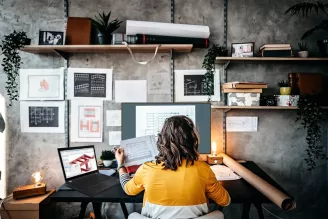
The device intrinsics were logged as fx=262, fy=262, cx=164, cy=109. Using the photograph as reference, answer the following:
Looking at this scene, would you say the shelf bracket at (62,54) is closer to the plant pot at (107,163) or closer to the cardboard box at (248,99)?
the plant pot at (107,163)

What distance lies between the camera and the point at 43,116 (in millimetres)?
2689

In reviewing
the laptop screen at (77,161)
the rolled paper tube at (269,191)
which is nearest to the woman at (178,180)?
the rolled paper tube at (269,191)

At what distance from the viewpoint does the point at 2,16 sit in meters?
2.70

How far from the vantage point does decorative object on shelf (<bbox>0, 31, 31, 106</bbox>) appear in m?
2.37

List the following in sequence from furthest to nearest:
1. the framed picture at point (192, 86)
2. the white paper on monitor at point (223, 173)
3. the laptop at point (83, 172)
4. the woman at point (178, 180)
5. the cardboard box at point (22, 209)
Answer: the framed picture at point (192, 86)
the cardboard box at point (22, 209)
the white paper on monitor at point (223, 173)
the laptop at point (83, 172)
the woman at point (178, 180)

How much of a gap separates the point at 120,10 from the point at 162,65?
707mm

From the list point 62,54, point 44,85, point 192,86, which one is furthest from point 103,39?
point 192,86

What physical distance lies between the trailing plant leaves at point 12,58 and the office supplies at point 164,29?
0.98m

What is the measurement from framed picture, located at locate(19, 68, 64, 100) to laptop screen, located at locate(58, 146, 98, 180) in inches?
31.8

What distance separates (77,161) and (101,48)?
105 centimetres

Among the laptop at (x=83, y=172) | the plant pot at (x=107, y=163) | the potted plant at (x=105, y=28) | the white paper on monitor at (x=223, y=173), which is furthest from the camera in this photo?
the potted plant at (x=105, y=28)

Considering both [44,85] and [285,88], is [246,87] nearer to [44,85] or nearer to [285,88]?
[285,88]

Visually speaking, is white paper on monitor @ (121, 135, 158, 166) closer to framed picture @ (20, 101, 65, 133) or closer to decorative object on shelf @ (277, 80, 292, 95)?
framed picture @ (20, 101, 65, 133)

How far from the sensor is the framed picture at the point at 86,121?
2678 mm
